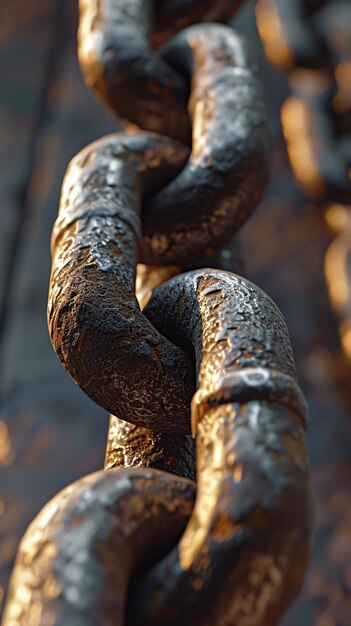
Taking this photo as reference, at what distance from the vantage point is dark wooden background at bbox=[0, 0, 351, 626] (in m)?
0.77

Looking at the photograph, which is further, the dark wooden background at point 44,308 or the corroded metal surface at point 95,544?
the dark wooden background at point 44,308

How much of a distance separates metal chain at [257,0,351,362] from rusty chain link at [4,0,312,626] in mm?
362

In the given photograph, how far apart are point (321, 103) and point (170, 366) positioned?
2.09 ft

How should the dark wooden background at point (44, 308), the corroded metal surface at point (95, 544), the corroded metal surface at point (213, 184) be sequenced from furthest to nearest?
the dark wooden background at point (44, 308) < the corroded metal surface at point (213, 184) < the corroded metal surface at point (95, 544)

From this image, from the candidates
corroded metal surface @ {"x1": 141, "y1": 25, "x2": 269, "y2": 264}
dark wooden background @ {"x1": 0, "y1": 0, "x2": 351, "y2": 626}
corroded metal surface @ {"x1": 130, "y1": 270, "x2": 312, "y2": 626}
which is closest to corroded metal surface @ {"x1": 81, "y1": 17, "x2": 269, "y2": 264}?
corroded metal surface @ {"x1": 141, "y1": 25, "x2": 269, "y2": 264}

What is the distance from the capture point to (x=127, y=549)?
0.28 meters

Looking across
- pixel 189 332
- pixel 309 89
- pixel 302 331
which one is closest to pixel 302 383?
pixel 302 331

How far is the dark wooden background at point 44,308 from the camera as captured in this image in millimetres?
768

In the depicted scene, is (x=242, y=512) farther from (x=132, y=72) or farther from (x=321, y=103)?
(x=321, y=103)

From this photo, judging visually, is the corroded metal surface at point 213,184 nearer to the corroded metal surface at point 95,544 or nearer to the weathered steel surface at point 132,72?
the weathered steel surface at point 132,72

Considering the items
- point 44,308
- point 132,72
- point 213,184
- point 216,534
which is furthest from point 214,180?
point 44,308

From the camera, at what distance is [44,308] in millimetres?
939

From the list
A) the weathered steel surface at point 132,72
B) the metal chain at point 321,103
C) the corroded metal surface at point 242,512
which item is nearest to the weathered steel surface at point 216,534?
the corroded metal surface at point 242,512

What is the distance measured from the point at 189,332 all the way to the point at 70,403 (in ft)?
1.73
